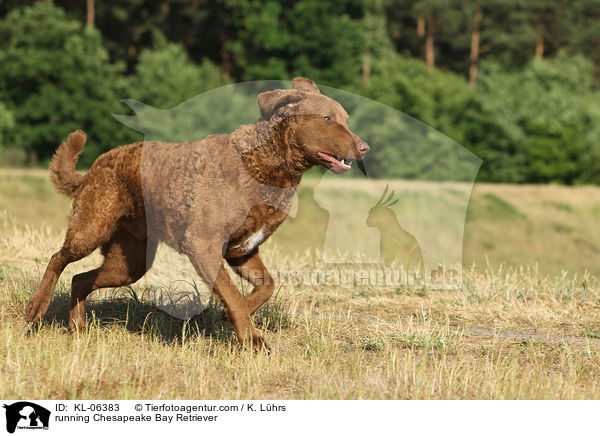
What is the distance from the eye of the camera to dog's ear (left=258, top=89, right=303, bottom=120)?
4902mm

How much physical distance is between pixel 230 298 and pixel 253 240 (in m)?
0.51

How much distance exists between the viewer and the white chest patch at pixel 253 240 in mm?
5051

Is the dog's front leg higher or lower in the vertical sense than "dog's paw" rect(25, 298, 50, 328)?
higher

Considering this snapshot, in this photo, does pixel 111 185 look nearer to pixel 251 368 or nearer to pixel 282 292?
pixel 251 368

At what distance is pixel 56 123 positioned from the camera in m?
31.2

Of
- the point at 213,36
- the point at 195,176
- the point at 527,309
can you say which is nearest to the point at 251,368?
the point at 195,176

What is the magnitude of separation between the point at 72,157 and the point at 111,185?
0.81 metres

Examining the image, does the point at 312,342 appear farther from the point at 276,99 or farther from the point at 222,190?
the point at 276,99

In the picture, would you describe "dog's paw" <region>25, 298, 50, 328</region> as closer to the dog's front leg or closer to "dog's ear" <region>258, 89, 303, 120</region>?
the dog's front leg

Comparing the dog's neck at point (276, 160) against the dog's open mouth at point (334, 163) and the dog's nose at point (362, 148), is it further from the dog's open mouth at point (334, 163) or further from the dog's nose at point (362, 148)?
the dog's nose at point (362, 148)

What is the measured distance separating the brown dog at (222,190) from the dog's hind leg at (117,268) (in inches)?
4.6

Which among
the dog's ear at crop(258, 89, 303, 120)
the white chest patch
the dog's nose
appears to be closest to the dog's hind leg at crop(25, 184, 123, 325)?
the white chest patch

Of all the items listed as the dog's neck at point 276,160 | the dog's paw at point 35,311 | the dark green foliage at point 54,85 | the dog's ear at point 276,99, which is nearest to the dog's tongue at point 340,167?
the dog's neck at point 276,160
